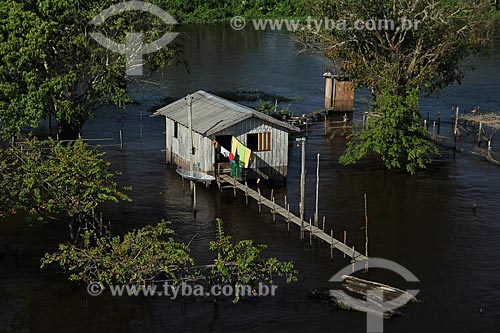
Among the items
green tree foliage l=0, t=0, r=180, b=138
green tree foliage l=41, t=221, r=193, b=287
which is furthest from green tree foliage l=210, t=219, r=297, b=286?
green tree foliage l=0, t=0, r=180, b=138

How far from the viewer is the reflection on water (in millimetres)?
28875

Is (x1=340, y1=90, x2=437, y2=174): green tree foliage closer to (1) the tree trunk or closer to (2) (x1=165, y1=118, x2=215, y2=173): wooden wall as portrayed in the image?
(2) (x1=165, y1=118, x2=215, y2=173): wooden wall

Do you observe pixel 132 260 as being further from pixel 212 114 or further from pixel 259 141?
pixel 212 114

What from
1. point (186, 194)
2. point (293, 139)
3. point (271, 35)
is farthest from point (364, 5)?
point (271, 35)

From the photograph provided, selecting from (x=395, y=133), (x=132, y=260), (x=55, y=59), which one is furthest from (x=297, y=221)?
(x=55, y=59)

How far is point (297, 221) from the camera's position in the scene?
37.1 metres

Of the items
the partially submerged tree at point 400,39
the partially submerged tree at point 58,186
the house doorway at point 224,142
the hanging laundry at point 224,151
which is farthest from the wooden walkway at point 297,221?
the partially submerged tree at point 400,39

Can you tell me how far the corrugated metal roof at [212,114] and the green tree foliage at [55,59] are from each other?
5985mm

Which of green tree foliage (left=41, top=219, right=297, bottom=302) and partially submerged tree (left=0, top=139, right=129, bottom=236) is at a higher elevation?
partially submerged tree (left=0, top=139, right=129, bottom=236)

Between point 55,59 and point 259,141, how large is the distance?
645 inches

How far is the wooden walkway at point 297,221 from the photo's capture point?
1326 inches

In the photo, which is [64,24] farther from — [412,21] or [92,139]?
[412,21]

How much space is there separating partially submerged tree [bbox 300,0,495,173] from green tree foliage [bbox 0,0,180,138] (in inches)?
551

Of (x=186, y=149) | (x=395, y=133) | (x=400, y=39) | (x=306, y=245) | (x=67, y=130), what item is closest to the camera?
(x=306, y=245)
